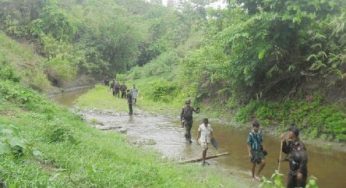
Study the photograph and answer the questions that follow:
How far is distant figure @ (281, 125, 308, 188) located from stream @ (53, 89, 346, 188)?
320 cm

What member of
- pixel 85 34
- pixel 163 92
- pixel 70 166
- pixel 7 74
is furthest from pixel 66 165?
pixel 85 34

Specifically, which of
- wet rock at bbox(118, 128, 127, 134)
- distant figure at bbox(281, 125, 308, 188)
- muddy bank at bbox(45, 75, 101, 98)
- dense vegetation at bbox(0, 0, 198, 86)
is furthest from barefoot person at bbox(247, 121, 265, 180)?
dense vegetation at bbox(0, 0, 198, 86)

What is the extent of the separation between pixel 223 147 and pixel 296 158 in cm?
831

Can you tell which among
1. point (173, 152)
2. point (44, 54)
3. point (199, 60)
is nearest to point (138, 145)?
point (173, 152)

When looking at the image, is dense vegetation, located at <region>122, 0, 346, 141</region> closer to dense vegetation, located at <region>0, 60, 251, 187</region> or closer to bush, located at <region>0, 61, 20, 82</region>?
dense vegetation, located at <region>0, 60, 251, 187</region>

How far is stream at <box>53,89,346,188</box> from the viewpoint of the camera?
14.1 m

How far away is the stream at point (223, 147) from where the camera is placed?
14.1m

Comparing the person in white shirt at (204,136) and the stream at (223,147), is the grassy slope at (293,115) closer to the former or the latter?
the stream at (223,147)

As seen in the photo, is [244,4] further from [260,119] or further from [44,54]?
[44,54]

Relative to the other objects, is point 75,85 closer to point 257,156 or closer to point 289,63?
point 289,63

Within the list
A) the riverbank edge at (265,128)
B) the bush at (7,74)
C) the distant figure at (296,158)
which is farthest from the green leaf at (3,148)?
the bush at (7,74)

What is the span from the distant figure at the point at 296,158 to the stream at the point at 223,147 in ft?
10.5

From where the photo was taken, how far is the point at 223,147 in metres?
17.9

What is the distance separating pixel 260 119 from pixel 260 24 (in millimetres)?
4464
